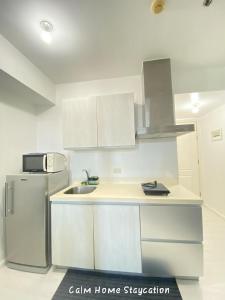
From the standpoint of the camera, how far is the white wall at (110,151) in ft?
7.94

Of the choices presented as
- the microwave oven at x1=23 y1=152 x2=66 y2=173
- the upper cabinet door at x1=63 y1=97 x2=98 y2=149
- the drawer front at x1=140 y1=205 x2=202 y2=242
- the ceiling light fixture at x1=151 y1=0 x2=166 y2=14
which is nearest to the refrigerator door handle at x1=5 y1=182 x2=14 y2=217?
the microwave oven at x1=23 y1=152 x2=66 y2=173

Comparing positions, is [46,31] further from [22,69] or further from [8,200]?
[8,200]

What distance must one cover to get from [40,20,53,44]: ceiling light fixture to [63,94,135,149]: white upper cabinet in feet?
2.55

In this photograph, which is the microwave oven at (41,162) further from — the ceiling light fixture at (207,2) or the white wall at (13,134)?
the ceiling light fixture at (207,2)

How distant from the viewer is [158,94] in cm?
213

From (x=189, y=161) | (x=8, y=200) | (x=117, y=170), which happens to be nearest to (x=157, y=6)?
(x=117, y=170)

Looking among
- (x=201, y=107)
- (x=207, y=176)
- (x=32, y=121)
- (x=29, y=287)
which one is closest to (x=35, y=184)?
(x=29, y=287)

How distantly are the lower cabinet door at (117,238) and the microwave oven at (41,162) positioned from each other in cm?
82

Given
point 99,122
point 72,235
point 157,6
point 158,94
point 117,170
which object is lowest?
point 72,235

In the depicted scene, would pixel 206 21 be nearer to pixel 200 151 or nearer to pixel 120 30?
pixel 120 30

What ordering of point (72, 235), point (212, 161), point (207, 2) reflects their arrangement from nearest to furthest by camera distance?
point (207, 2), point (72, 235), point (212, 161)

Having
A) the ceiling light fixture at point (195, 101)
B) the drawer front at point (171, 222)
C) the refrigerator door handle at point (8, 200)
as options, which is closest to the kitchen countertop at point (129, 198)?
the drawer front at point (171, 222)

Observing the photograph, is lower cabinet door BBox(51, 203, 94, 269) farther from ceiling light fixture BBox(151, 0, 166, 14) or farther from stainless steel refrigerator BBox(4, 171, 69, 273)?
ceiling light fixture BBox(151, 0, 166, 14)

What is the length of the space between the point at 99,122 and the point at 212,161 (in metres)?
2.78
